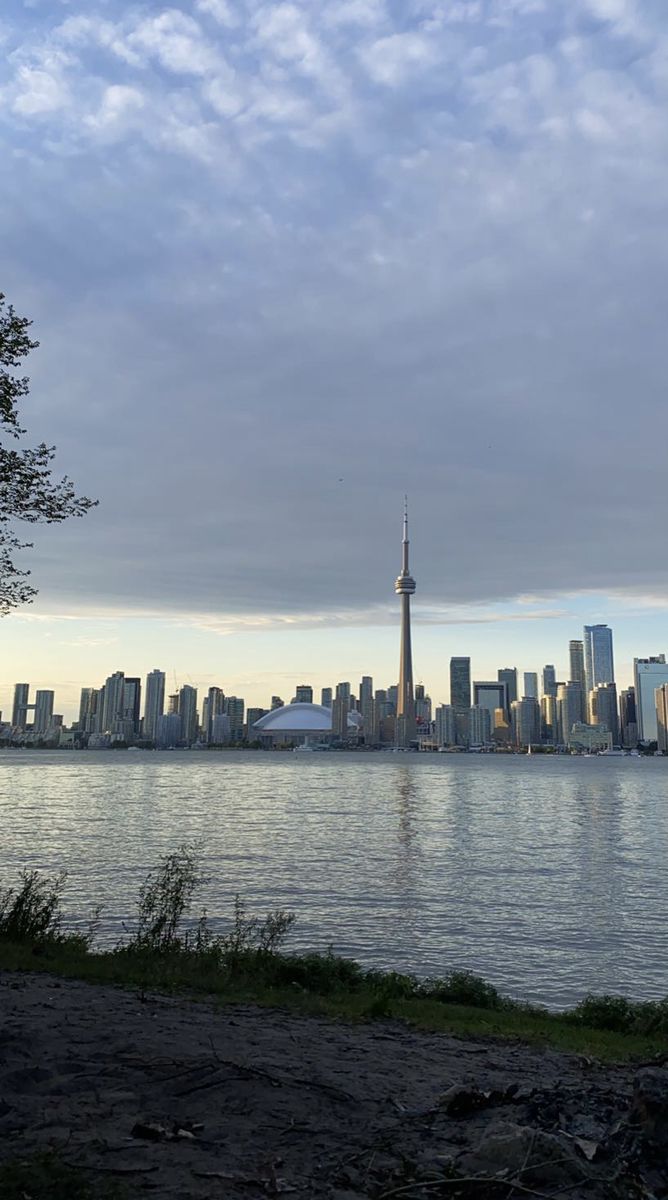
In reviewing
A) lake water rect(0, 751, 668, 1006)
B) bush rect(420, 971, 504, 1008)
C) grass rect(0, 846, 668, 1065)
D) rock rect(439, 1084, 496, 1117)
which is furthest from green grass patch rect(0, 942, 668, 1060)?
lake water rect(0, 751, 668, 1006)

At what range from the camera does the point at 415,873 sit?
1524 inches

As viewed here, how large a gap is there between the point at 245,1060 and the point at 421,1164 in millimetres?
3008

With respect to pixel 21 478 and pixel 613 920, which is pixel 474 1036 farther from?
pixel 613 920

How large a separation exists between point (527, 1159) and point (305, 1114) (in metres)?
2.34

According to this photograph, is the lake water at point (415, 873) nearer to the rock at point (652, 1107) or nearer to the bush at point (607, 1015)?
the bush at point (607, 1015)

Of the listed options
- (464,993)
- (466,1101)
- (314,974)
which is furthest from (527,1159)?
(464,993)

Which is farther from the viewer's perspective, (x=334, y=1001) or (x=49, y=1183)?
(x=334, y=1001)

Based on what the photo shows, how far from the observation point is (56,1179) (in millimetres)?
6148

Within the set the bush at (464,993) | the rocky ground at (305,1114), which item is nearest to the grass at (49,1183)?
the rocky ground at (305,1114)

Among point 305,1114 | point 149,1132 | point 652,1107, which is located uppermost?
point 652,1107

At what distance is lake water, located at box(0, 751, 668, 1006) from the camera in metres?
23.9

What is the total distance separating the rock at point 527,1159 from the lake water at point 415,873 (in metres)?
14.8

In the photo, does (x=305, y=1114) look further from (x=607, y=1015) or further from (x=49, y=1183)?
(x=607, y=1015)

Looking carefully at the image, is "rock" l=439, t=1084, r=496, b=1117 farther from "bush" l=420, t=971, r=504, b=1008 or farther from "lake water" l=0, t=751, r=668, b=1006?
"lake water" l=0, t=751, r=668, b=1006
